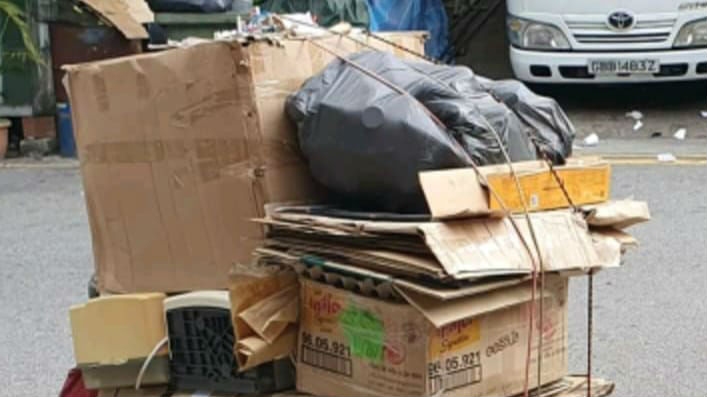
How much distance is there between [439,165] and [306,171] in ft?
1.56

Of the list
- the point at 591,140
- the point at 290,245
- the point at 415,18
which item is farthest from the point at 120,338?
the point at 415,18

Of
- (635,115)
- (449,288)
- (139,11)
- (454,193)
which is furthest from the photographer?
(635,115)

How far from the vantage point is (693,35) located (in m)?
9.94

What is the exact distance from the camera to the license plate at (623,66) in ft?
32.9

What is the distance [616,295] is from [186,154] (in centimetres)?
295

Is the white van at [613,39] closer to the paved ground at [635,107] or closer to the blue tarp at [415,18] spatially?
the paved ground at [635,107]

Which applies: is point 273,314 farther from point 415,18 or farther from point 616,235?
point 415,18

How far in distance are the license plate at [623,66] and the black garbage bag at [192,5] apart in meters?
2.99

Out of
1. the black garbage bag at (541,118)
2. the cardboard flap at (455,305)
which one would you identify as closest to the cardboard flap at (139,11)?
the black garbage bag at (541,118)

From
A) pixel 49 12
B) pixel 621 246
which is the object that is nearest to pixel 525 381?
pixel 621 246

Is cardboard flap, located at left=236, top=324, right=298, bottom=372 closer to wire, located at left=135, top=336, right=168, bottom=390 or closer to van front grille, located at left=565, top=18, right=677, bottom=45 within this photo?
wire, located at left=135, top=336, right=168, bottom=390

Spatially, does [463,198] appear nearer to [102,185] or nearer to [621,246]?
[621,246]

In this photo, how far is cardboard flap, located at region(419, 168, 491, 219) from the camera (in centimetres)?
288

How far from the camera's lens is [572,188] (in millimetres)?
3230
